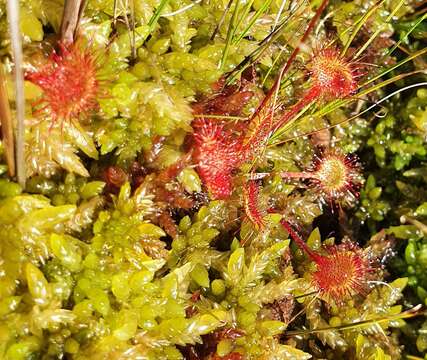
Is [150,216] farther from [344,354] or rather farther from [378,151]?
[378,151]

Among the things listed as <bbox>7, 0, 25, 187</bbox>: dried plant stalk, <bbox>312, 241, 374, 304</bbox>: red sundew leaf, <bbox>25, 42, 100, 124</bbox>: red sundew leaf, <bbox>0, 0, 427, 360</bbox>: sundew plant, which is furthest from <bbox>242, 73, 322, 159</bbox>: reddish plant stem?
<bbox>7, 0, 25, 187</bbox>: dried plant stalk

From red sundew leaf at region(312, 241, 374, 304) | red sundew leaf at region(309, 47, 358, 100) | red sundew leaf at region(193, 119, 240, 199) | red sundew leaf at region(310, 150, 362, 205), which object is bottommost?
red sundew leaf at region(312, 241, 374, 304)

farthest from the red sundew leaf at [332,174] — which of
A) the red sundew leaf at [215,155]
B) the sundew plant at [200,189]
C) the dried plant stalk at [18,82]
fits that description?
the dried plant stalk at [18,82]

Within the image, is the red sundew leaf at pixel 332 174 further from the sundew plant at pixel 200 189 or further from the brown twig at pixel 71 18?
the brown twig at pixel 71 18

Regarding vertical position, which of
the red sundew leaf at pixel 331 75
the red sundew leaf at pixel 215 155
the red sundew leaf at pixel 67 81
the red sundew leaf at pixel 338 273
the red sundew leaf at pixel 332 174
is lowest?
the red sundew leaf at pixel 338 273

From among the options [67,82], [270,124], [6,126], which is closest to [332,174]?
[270,124]

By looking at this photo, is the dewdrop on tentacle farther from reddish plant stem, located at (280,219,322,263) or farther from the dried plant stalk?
the dried plant stalk
